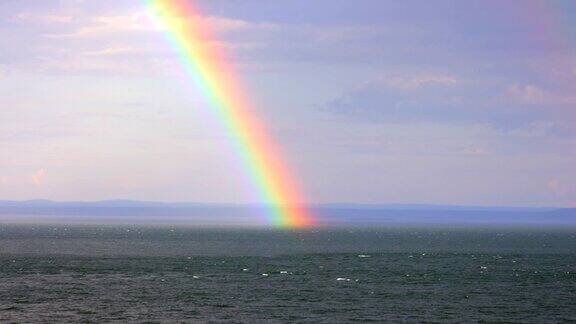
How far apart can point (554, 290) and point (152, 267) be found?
60.9 metres

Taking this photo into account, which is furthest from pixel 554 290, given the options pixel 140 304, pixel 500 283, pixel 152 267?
pixel 152 267

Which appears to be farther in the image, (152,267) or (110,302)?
(152,267)

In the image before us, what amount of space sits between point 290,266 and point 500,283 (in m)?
38.2

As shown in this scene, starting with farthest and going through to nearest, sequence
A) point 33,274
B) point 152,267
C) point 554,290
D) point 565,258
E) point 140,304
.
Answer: point 565,258 → point 152,267 → point 33,274 → point 554,290 → point 140,304

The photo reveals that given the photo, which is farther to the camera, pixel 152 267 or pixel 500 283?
pixel 152 267

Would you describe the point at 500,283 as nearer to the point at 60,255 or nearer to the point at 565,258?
the point at 565,258

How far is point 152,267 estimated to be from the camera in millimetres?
137500

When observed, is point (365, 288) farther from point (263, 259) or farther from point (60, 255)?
point (60, 255)

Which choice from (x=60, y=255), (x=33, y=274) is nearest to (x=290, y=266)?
(x=33, y=274)

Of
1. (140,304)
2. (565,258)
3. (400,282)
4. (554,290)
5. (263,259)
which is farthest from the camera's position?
(565,258)

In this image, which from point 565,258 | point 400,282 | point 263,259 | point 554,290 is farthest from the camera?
point 565,258

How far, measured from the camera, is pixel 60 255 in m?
170

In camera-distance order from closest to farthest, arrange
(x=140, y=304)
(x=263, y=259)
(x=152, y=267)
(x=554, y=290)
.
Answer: (x=140, y=304), (x=554, y=290), (x=152, y=267), (x=263, y=259)

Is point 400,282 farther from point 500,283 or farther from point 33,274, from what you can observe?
point 33,274
